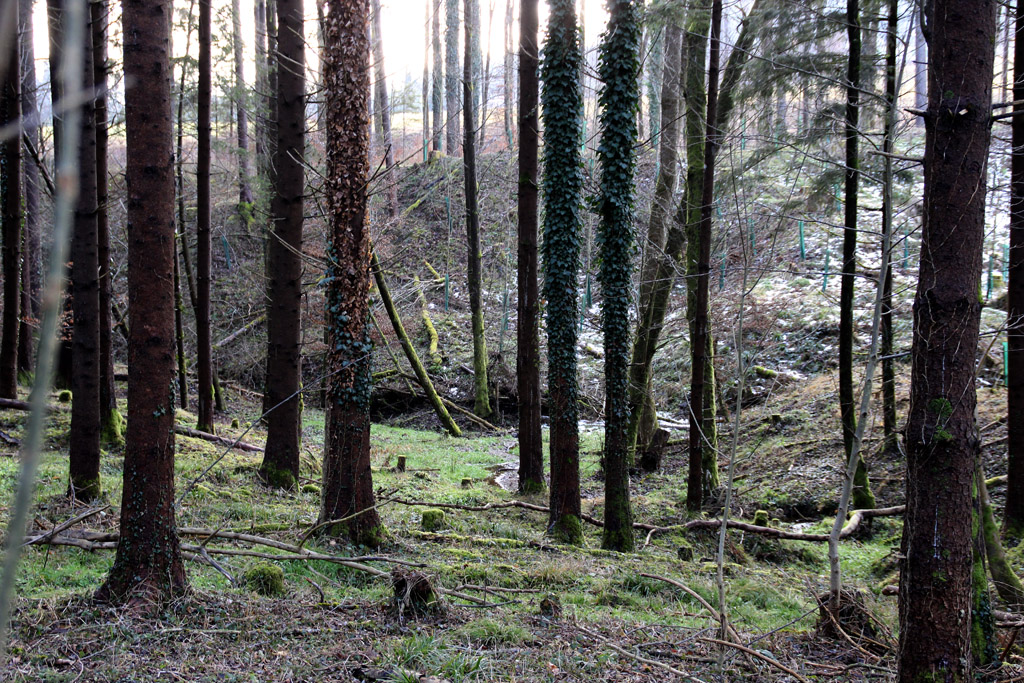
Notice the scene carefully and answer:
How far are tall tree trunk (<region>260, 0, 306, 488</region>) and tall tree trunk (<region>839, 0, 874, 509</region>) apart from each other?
7.71 metres

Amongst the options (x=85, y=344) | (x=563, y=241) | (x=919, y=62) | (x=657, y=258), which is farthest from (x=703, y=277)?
(x=85, y=344)

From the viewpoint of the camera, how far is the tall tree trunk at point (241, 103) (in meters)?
15.2

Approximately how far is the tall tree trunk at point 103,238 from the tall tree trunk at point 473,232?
9.83 metres

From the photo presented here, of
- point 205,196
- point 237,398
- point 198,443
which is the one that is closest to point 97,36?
point 205,196

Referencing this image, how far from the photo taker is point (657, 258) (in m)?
13.5

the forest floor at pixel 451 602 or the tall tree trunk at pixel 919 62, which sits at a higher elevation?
the tall tree trunk at pixel 919 62

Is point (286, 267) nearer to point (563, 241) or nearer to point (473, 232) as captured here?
point (563, 241)

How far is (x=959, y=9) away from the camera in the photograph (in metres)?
4.05

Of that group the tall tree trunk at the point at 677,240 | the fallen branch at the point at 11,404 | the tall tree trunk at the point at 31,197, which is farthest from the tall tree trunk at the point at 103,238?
the tall tree trunk at the point at 677,240

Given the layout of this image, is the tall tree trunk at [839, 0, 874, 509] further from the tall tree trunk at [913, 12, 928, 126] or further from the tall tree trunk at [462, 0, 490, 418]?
the tall tree trunk at [462, 0, 490, 418]

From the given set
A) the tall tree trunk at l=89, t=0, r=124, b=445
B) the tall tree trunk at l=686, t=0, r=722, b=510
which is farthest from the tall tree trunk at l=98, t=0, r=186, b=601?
the tall tree trunk at l=686, t=0, r=722, b=510

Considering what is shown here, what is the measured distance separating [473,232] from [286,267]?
31.4 ft

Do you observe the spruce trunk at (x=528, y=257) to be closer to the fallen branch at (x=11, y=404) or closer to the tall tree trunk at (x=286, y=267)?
the tall tree trunk at (x=286, y=267)

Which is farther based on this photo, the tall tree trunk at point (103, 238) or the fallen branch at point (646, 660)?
the tall tree trunk at point (103, 238)
